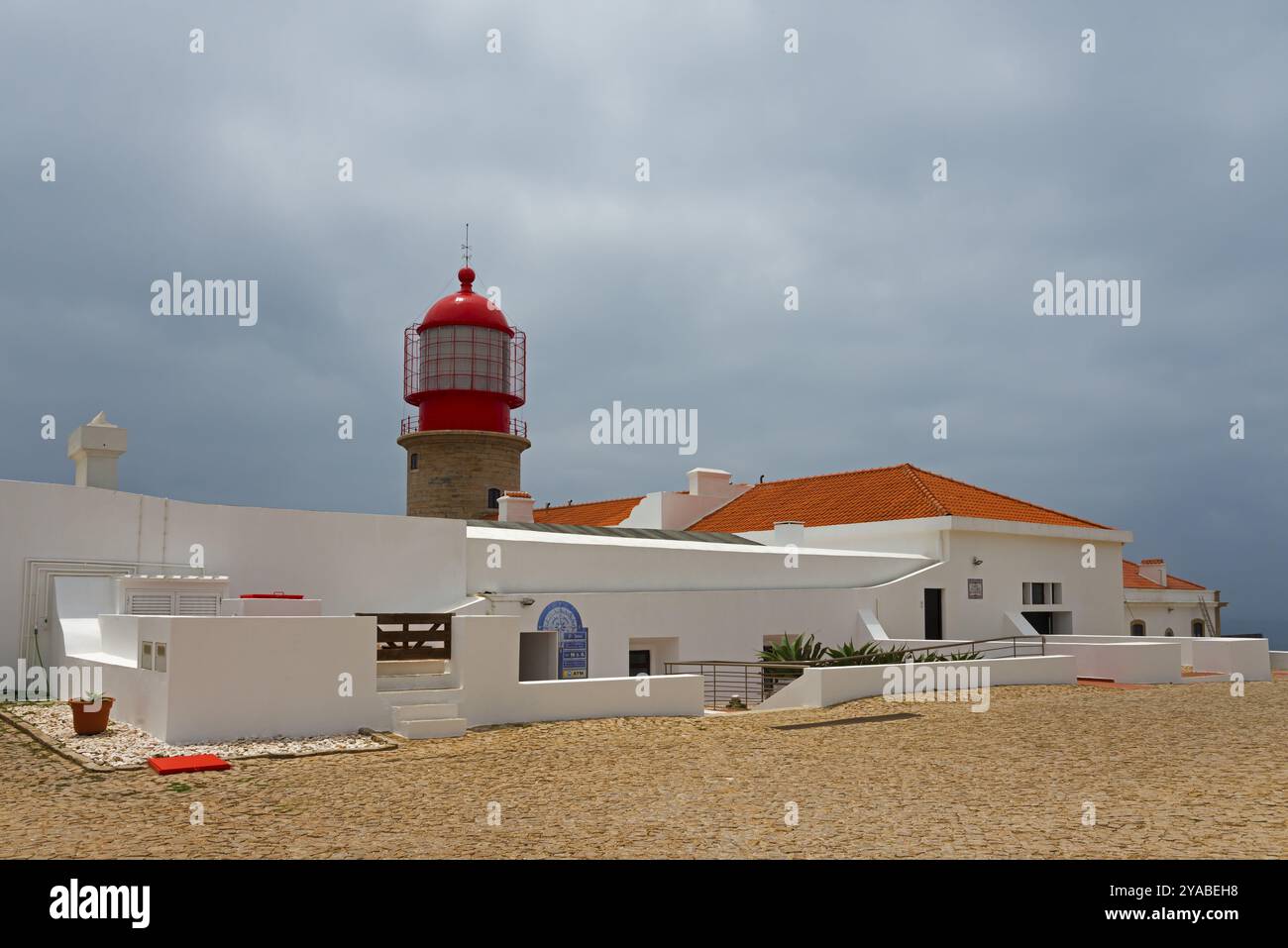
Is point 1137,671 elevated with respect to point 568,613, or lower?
lower

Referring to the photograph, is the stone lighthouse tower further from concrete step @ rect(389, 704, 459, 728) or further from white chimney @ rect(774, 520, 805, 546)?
concrete step @ rect(389, 704, 459, 728)

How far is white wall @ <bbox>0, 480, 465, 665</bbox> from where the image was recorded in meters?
14.7

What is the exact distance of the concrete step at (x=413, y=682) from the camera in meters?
13.0

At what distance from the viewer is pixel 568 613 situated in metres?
18.8

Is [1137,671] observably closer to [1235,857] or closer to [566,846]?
[1235,857]

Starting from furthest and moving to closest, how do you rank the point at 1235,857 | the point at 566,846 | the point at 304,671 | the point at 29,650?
the point at 29,650 < the point at 304,671 < the point at 566,846 < the point at 1235,857

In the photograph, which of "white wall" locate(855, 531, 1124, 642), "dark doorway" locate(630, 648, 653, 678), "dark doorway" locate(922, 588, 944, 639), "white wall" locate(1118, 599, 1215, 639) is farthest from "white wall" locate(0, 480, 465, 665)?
"white wall" locate(1118, 599, 1215, 639)

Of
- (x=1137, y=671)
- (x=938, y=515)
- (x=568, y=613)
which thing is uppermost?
(x=938, y=515)

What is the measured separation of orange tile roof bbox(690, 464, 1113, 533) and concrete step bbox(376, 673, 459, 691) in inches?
581

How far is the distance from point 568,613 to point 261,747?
8.48 metres

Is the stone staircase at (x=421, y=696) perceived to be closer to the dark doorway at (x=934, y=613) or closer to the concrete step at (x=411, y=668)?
the concrete step at (x=411, y=668)

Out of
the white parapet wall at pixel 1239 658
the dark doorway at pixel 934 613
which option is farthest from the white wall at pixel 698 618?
the white parapet wall at pixel 1239 658
